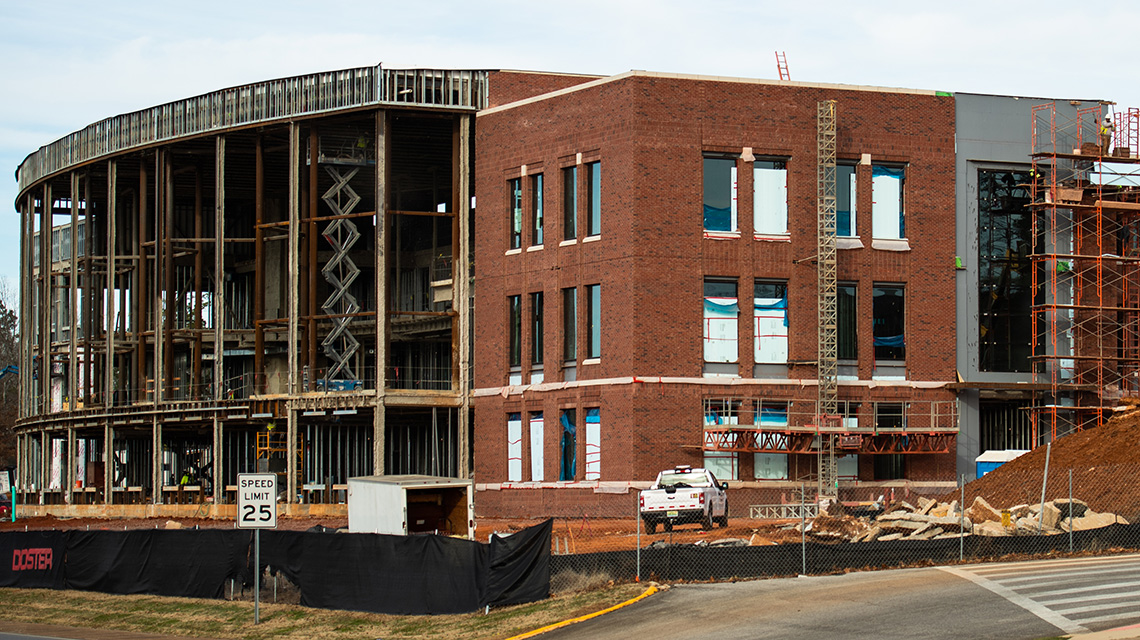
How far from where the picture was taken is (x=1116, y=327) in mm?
55750

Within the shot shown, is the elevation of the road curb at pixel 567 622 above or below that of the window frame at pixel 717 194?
below

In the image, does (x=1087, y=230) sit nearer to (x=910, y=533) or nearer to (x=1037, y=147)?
(x=1037, y=147)

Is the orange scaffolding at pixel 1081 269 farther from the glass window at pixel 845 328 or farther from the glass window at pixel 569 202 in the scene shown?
the glass window at pixel 569 202

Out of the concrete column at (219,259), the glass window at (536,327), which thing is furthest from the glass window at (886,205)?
the concrete column at (219,259)

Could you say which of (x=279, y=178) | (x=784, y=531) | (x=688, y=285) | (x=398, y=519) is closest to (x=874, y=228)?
(x=688, y=285)

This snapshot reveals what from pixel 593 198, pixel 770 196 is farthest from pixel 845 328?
pixel 593 198

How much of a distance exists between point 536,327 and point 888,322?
44.2ft

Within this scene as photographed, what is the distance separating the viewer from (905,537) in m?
32.7

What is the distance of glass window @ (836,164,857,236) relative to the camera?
54531 millimetres

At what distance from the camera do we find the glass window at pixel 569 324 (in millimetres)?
55688

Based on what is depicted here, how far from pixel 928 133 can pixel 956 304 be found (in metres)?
6.57

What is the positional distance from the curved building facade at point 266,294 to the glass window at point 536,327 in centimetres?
464

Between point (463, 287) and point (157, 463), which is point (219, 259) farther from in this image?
point (463, 287)

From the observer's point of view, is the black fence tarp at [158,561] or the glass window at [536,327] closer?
the black fence tarp at [158,561]
